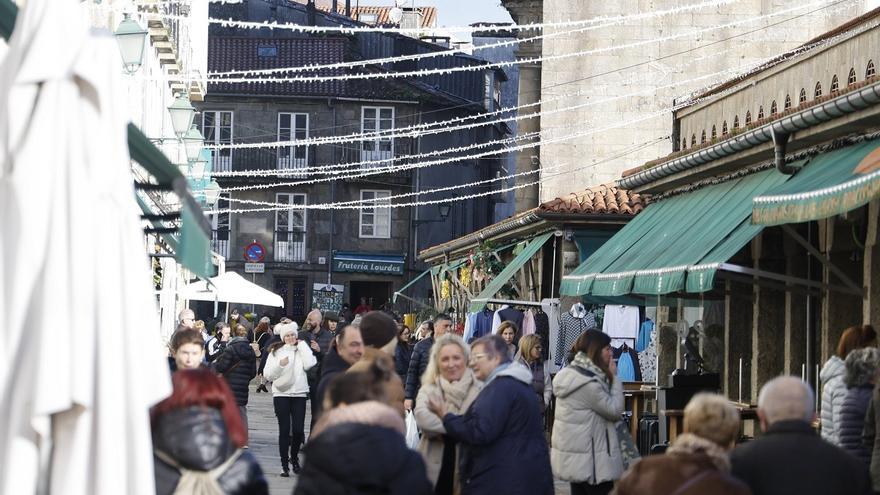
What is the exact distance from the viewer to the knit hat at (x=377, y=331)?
1195 cm

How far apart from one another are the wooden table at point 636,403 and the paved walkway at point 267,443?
70.2 inches

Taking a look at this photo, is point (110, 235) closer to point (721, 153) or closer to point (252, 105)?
point (721, 153)

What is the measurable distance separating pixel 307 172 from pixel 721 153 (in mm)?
44014

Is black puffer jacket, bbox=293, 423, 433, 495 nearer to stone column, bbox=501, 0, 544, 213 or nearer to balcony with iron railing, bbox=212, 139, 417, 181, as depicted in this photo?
stone column, bbox=501, 0, 544, 213

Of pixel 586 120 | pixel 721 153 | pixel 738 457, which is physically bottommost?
pixel 738 457

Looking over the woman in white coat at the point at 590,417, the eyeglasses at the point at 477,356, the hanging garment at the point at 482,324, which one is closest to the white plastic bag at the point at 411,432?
the woman in white coat at the point at 590,417

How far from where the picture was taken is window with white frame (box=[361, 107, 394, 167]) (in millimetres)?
66562

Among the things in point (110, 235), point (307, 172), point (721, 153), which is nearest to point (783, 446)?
point (110, 235)

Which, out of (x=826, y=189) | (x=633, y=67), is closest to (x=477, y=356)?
(x=826, y=189)

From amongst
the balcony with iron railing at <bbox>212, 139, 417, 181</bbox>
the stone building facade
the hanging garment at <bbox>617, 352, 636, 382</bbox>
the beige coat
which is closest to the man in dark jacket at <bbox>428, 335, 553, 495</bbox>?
the beige coat

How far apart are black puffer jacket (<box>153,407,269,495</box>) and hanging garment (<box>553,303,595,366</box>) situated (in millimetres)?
19639

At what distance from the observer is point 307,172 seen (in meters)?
62.2

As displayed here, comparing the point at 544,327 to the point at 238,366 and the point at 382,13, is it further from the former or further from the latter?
the point at 382,13

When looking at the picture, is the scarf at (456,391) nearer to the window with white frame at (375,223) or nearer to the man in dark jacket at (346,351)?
the man in dark jacket at (346,351)
